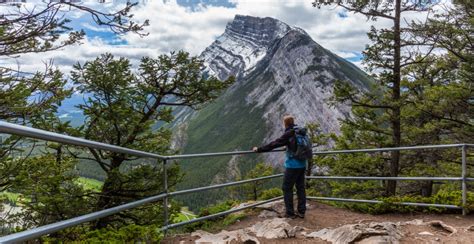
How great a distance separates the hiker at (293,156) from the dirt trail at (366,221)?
14.3 inches

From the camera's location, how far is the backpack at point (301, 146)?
690 cm

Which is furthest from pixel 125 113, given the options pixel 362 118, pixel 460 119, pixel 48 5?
pixel 460 119

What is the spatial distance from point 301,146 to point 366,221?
5.94ft

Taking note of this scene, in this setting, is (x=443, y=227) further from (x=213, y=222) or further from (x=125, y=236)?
(x=125, y=236)

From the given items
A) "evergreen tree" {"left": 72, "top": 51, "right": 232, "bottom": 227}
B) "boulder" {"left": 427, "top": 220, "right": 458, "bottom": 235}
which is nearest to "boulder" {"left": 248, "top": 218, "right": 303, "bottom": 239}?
"boulder" {"left": 427, "top": 220, "right": 458, "bottom": 235}

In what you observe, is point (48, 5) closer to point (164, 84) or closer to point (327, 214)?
point (327, 214)

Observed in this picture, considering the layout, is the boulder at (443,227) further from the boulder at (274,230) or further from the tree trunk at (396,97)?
the tree trunk at (396,97)

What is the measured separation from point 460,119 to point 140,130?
1460 cm

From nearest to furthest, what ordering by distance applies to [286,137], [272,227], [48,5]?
[48,5] < [272,227] < [286,137]

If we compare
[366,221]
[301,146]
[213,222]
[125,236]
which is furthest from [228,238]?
[366,221]

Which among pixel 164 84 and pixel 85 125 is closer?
pixel 85 125

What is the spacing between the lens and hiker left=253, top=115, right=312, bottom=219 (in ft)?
22.6

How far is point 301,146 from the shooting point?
690 cm

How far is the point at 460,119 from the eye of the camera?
17.1 meters
